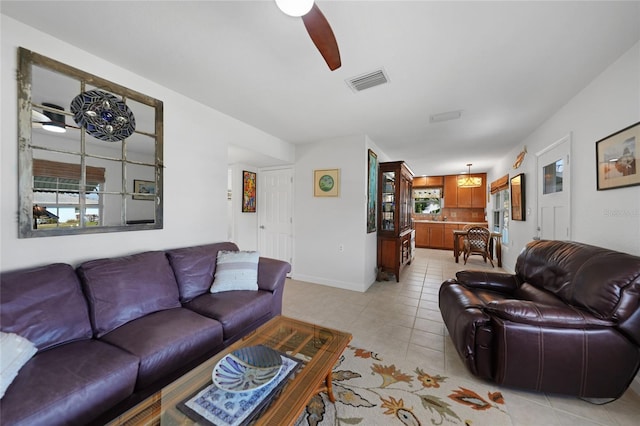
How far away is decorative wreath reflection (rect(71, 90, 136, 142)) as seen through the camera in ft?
5.76

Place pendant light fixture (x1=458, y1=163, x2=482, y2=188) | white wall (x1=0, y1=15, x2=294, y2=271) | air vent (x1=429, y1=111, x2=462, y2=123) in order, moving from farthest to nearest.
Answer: pendant light fixture (x1=458, y1=163, x2=482, y2=188)
air vent (x1=429, y1=111, x2=462, y2=123)
white wall (x1=0, y1=15, x2=294, y2=271)

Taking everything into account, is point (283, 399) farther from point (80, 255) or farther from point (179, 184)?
point (179, 184)

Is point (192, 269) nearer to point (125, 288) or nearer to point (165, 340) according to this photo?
point (125, 288)

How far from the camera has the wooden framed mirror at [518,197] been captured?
3.80 m

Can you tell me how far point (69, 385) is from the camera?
1.03 m

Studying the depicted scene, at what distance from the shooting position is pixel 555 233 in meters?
2.79

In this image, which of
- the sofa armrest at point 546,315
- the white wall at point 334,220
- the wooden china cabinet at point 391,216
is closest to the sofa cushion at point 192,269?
the white wall at point 334,220

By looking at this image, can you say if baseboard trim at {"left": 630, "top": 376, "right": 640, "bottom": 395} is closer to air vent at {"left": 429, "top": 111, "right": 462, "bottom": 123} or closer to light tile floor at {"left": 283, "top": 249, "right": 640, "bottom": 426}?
light tile floor at {"left": 283, "top": 249, "right": 640, "bottom": 426}

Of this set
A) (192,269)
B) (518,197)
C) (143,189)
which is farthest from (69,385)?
(518,197)

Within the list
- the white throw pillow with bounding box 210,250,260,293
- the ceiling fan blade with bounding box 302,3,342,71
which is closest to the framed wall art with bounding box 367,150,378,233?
the white throw pillow with bounding box 210,250,260,293

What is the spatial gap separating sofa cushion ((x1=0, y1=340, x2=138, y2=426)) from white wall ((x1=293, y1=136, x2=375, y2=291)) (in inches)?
111

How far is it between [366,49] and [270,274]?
2.09 m

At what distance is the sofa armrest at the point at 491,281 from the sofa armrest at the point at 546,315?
2.56ft

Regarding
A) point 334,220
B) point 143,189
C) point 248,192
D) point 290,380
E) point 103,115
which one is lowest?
point 290,380
